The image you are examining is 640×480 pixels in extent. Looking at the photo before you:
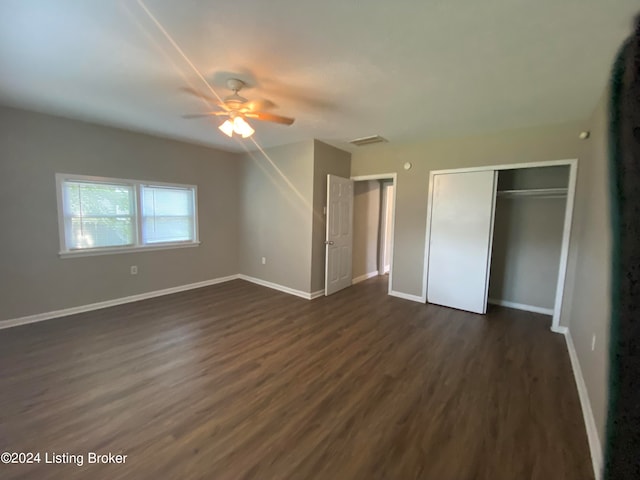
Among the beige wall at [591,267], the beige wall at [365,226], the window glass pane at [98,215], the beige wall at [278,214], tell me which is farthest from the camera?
the beige wall at [365,226]

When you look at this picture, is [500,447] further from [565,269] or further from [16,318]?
[16,318]

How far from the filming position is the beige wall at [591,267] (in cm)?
178

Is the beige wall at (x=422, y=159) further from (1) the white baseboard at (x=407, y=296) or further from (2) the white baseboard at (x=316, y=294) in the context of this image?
(2) the white baseboard at (x=316, y=294)

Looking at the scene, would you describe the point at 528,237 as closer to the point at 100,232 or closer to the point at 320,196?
the point at 320,196

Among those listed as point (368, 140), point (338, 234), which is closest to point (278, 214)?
point (338, 234)

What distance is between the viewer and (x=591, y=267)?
2.31 meters

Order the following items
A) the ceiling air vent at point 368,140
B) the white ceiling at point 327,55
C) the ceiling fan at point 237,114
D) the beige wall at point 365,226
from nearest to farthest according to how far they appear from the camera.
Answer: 1. the white ceiling at point 327,55
2. the ceiling fan at point 237,114
3. the ceiling air vent at point 368,140
4. the beige wall at point 365,226

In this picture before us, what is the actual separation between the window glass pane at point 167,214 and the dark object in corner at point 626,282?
5.00 metres

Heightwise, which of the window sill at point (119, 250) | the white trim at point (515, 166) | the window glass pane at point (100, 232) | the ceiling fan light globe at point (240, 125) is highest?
the ceiling fan light globe at point (240, 125)

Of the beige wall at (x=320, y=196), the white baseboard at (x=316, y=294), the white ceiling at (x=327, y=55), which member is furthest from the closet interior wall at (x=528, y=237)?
the white baseboard at (x=316, y=294)

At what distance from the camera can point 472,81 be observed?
2307mm

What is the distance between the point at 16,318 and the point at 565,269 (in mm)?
6535

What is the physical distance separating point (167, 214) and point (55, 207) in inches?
53.9

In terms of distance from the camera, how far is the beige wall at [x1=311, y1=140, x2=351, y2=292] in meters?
4.36
